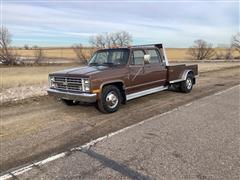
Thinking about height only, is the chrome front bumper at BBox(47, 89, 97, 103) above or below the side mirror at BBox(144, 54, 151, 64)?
below

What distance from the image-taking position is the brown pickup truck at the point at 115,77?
23.6 ft

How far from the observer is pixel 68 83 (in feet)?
24.8

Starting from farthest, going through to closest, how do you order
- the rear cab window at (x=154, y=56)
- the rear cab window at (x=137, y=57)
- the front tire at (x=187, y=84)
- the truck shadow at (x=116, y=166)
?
the front tire at (x=187, y=84), the rear cab window at (x=154, y=56), the rear cab window at (x=137, y=57), the truck shadow at (x=116, y=166)

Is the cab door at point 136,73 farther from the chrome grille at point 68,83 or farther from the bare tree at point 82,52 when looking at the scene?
the bare tree at point 82,52

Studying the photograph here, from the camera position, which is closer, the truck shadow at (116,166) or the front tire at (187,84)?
the truck shadow at (116,166)

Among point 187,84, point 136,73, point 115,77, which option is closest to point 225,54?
point 187,84

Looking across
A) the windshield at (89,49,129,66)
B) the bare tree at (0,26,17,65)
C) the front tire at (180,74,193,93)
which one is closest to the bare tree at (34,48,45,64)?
the bare tree at (0,26,17,65)

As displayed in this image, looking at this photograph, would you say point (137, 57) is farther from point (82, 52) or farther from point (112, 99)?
point (82, 52)

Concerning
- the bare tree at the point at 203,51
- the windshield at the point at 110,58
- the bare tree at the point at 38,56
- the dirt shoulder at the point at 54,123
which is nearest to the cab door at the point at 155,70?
the dirt shoulder at the point at 54,123

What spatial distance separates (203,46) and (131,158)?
175 ft

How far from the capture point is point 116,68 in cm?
773

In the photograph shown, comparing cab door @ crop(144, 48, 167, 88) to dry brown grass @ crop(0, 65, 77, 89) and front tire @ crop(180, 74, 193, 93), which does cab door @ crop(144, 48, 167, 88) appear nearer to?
front tire @ crop(180, 74, 193, 93)

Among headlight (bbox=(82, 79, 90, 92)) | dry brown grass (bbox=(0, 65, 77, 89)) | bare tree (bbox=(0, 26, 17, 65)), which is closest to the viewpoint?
headlight (bbox=(82, 79, 90, 92))

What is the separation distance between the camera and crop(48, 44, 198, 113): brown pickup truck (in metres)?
7.19
